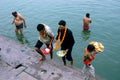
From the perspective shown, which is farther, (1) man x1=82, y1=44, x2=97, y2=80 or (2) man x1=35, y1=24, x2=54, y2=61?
(2) man x1=35, y1=24, x2=54, y2=61

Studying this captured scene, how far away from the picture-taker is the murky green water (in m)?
9.29

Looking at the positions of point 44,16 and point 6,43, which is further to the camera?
point 44,16

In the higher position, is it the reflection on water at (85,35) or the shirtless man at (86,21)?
the shirtless man at (86,21)

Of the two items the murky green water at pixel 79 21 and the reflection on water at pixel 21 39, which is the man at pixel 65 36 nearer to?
the murky green water at pixel 79 21

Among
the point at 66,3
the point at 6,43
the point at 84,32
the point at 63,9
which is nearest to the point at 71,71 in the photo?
the point at 6,43

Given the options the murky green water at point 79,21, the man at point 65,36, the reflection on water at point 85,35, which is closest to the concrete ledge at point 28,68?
the man at point 65,36

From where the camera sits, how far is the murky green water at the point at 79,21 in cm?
929

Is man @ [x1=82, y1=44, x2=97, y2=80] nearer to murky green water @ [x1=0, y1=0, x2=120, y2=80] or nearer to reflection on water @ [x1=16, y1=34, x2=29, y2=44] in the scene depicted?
murky green water @ [x1=0, y1=0, x2=120, y2=80]

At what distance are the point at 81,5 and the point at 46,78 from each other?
9.43 meters

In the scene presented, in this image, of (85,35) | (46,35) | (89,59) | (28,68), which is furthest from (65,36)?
(85,35)

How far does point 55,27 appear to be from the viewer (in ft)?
→ 41.0

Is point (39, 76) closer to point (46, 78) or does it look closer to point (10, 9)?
point (46, 78)

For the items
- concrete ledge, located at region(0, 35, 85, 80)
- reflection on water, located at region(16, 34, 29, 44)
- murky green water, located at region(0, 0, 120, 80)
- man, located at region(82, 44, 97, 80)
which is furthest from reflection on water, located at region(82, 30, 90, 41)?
man, located at region(82, 44, 97, 80)

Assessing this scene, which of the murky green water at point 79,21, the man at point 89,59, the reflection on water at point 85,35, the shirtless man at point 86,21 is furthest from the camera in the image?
the reflection on water at point 85,35
